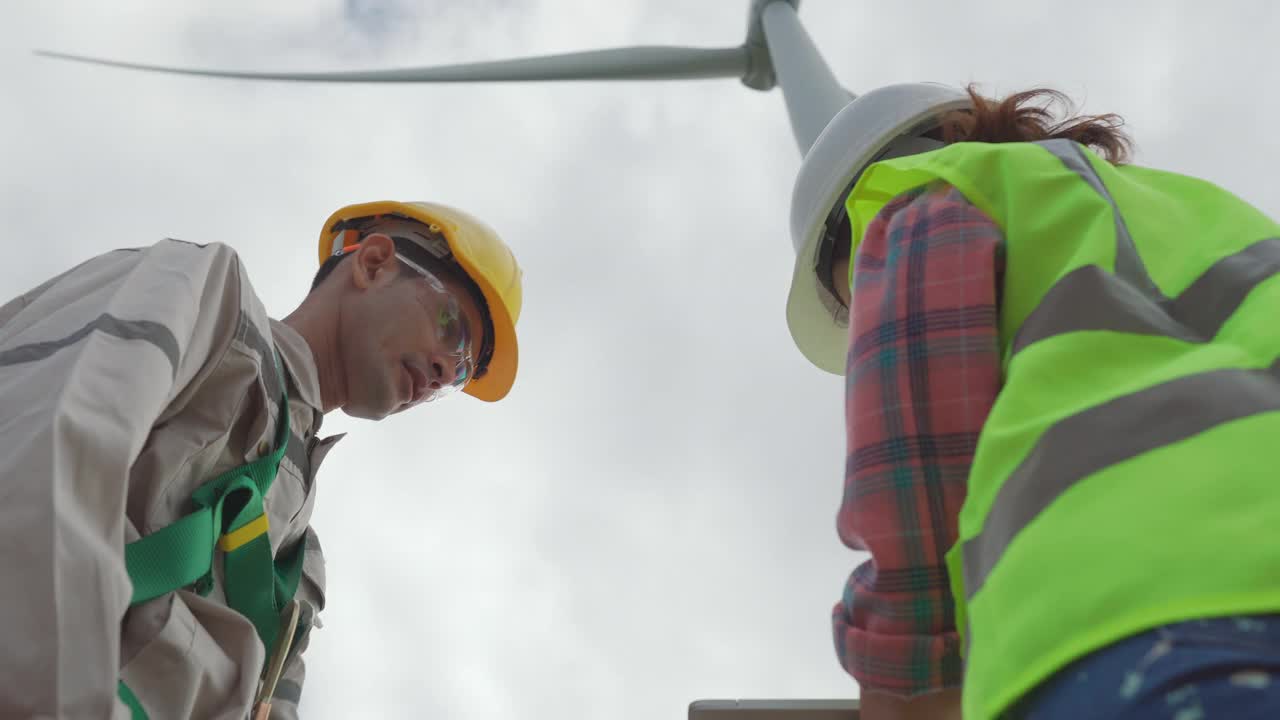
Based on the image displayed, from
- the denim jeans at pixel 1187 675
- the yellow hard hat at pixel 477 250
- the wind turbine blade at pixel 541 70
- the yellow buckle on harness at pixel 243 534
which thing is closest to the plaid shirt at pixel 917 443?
the denim jeans at pixel 1187 675

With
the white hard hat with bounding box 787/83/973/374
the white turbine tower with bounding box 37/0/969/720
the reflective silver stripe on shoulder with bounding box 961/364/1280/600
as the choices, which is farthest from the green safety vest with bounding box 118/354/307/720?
the reflective silver stripe on shoulder with bounding box 961/364/1280/600

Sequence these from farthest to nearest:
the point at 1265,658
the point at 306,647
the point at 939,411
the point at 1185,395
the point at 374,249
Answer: the point at 374,249 < the point at 306,647 < the point at 939,411 < the point at 1185,395 < the point at 1265,658

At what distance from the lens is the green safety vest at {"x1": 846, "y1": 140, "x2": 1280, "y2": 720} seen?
143cm

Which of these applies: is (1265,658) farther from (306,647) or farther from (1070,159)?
(306,647)

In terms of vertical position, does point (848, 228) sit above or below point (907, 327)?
above

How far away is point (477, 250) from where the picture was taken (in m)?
5.84

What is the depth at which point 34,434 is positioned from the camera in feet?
7.52

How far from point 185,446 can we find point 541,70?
8975mm

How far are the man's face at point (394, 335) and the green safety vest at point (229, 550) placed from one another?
955 mm

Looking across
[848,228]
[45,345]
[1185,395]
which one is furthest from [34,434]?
[848,228]

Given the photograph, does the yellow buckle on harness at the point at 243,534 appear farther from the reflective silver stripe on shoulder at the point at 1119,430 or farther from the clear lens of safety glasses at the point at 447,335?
the reflective silver stripe on shoulder at the point at 1119,430

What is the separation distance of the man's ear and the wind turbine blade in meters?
6.56

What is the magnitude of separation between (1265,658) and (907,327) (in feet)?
3.60

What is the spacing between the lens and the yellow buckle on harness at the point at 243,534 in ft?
11.7
